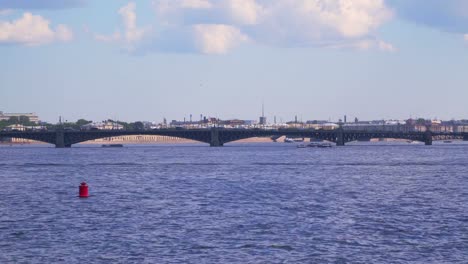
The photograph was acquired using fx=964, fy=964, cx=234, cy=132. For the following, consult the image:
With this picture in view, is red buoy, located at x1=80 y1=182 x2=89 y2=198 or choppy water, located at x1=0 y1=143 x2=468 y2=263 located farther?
red buoy, located at x1=80 y1=182 x2=89 y2=198

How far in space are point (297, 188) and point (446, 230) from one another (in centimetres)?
3142

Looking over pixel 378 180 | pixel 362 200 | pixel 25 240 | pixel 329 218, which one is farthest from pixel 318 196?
pixel 25 240

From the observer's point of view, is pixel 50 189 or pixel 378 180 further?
pixel 378 180

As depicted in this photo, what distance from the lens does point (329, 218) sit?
51.7 metres

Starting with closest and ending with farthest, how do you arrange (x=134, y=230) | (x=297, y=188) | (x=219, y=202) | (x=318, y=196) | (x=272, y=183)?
(x=134, y=230) < (x=219, y=202) < (x=318, y=196) < (x=297, y=188) < (x=272, y=183)

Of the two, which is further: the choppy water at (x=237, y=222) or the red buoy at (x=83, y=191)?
the red buoy at (x=83, y=191)

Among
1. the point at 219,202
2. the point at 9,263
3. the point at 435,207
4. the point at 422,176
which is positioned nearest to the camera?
the point at 9,263

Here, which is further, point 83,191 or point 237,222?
point 83,191

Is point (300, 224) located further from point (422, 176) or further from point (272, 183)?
point (422, 176)

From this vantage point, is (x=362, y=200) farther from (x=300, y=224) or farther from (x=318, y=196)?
(x=300, y=224)

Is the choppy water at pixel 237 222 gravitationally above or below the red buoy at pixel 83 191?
below

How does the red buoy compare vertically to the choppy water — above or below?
above

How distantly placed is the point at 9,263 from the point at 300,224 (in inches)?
657

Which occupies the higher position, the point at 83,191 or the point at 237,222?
the point at 83,191
